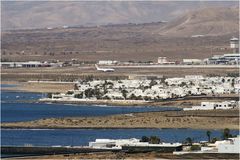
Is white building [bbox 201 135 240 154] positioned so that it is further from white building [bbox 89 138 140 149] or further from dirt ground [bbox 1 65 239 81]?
dirt ground [bbox 1 65 239 81]

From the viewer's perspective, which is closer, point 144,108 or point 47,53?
point 144,108

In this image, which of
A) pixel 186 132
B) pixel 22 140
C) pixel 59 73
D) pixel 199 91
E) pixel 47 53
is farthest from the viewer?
pixel 47 53

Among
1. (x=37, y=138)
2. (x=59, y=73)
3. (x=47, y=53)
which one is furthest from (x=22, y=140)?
(x=47, y=53)

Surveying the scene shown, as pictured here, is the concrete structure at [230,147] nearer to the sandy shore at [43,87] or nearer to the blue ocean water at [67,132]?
the blue ocean water at [67,132]

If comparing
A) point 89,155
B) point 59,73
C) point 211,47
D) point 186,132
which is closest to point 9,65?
point 59,73

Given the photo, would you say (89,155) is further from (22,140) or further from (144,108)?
(144,108)

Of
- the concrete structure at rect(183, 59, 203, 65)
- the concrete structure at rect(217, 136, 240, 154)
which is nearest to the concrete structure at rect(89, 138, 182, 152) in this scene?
the concrete structure at rect(217, 136, 240, 154)

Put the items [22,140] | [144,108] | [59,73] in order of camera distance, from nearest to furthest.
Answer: [22,140], [144,108], [59,73]
